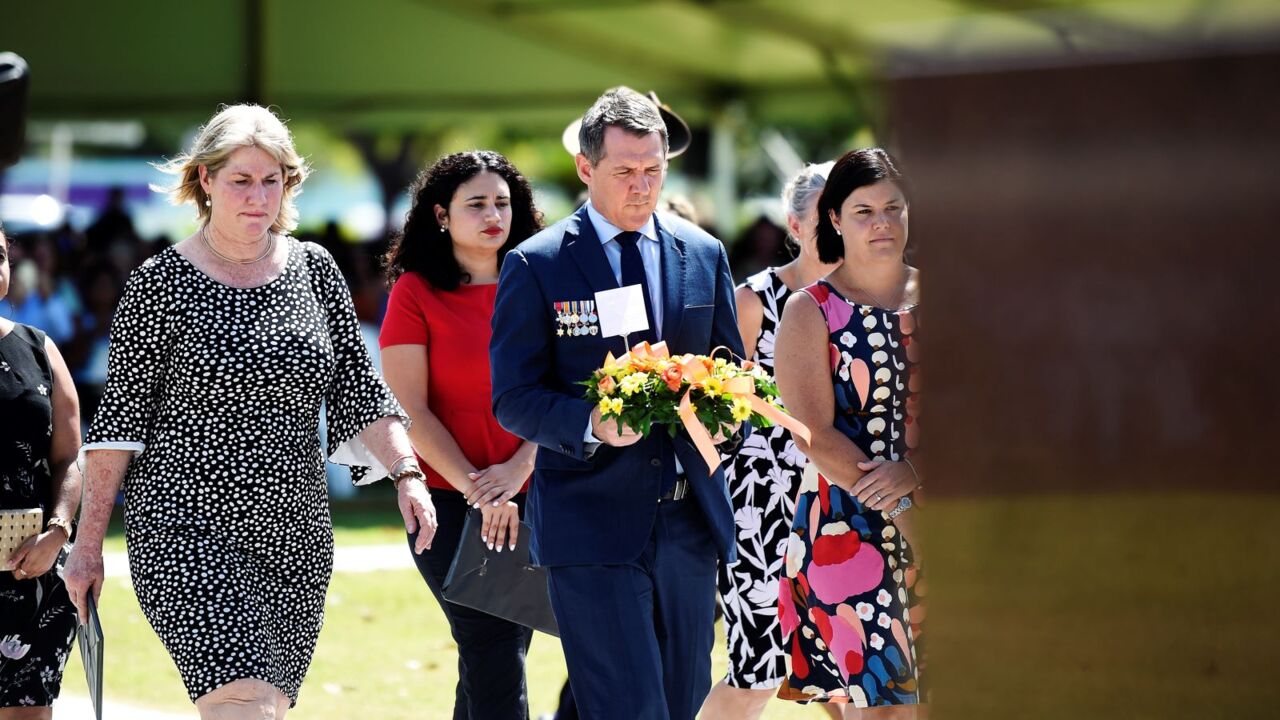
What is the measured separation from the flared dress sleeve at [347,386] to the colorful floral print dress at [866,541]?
135cm

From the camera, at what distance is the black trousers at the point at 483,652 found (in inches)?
223

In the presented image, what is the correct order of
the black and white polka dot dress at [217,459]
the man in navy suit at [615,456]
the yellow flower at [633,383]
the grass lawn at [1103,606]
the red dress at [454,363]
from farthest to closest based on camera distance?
1. the red dress at [454,363]
2. the black and white polka dot dress at [217,459]
3. the man in navy suit at [615,456]
4. the yellow flower at [633,383]
5. the grass lawn at [1103,606]

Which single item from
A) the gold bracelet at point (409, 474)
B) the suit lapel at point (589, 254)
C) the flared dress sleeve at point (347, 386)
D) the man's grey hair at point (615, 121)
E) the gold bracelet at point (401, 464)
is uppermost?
the man's grey hair at point (615, 121)

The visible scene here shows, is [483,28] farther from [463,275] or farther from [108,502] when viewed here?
[108,502]

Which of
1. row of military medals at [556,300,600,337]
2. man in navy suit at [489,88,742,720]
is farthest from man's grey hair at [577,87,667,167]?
row of military medals at [556,300,600,337]

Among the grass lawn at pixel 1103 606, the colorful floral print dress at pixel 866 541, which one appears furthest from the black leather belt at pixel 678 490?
the grass lawn at pixel 1103 606

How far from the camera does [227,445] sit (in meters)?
4.88

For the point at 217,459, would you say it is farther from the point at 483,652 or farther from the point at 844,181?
the point at 844,181

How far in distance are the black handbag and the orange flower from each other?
1.46 meters

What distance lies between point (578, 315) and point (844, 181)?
1198 mm

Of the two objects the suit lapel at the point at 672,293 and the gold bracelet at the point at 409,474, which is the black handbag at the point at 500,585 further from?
the suit lapel at the point at 672,293

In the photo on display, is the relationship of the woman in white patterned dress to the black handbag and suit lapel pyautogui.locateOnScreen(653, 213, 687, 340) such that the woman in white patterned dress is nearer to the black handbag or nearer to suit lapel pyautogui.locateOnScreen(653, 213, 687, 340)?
the black handbag

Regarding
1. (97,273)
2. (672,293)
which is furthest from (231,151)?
(97,273)

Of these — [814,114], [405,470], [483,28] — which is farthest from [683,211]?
[814,114]
